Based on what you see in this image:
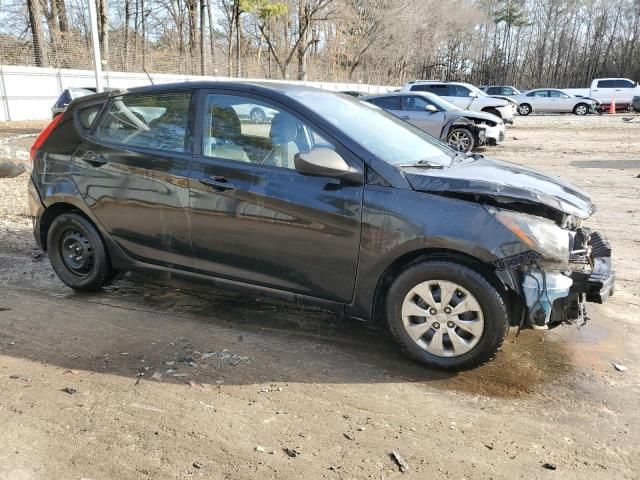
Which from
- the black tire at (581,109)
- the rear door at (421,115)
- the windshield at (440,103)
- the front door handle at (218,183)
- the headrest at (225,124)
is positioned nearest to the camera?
the front door handle at (218,183)

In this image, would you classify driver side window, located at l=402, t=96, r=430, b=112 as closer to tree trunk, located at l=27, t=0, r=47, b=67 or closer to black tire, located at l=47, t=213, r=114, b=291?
black tire, located at l=47, t=213, r=114, b=291

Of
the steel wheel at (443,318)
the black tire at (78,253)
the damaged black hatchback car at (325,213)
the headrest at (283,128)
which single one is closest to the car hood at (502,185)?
the damaged black hatchback car at (325,213)

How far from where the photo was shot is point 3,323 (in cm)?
412

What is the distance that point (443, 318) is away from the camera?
3314 millimetres

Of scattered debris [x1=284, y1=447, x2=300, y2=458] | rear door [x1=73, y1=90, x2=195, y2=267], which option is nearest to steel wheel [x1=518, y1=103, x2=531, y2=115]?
rear door [x1=73, y1=90, x2=195, y2=267]

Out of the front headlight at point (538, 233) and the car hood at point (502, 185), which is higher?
the car hood at point (502, 185)

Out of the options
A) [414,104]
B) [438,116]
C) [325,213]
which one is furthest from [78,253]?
[414,104]

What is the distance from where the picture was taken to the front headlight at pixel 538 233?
3.10 metres

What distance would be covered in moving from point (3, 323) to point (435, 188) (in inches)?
132

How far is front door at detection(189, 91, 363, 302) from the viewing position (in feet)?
11.4

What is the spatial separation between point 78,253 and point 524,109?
31.5 m

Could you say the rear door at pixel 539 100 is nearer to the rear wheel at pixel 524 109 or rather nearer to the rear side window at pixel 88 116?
the rear wheel at pixel 524 109

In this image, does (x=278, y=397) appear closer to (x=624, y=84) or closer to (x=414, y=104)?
(x=414, y=104)

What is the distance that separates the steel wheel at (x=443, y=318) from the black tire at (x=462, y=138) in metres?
10.6
